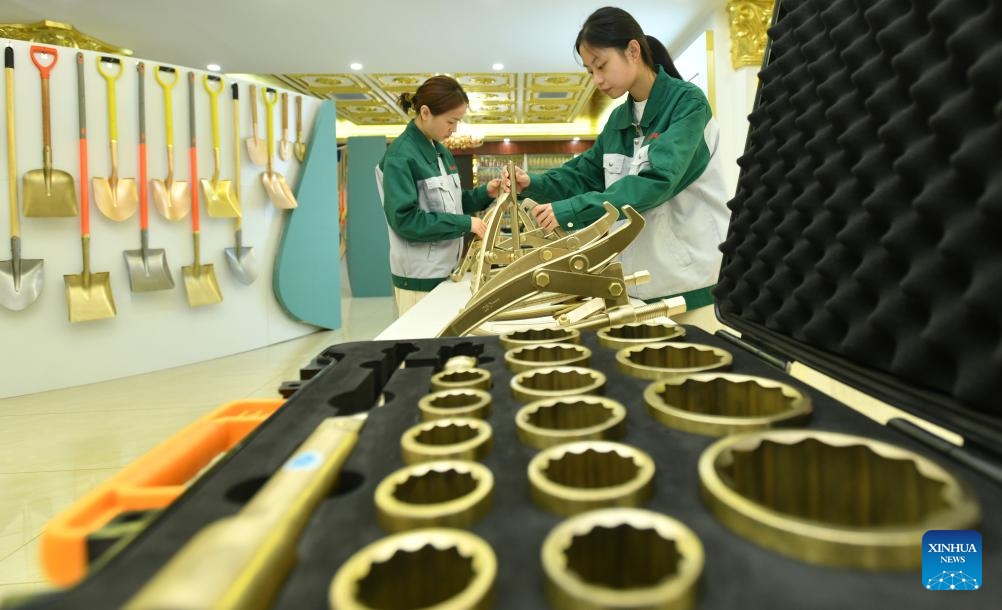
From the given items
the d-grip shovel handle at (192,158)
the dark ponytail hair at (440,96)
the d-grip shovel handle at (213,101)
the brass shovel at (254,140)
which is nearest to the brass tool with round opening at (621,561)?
the dark ponytail hair at (440,96)

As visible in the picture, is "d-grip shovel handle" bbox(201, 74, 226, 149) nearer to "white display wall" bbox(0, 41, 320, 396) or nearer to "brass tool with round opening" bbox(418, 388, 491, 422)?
"white display wall" bbox(0, 41, 320, 396)

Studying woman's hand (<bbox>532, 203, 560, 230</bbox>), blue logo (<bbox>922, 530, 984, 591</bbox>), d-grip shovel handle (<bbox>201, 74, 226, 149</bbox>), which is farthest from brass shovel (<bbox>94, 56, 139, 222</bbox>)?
blue logo (<bbox>922, 530, 984, 591</bbox>)

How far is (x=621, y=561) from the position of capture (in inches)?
11.1

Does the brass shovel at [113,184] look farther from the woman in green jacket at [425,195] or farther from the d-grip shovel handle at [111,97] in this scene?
the woman in green jacket at [425,195]

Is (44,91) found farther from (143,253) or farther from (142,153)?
(143,253)

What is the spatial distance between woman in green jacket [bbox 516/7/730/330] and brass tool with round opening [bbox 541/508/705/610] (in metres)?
1.05

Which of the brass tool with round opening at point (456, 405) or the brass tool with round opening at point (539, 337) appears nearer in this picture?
the brass tool with round opening at point (456, 405)

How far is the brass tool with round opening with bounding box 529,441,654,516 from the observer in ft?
0.93

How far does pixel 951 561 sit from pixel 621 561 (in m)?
0.14

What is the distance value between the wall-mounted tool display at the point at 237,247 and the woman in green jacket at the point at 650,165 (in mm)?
2729

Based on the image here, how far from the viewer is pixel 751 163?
2.41ft

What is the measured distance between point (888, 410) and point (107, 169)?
3.50m

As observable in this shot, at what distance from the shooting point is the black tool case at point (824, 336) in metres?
0.24

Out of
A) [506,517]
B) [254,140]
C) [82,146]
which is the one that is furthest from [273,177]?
[506,517]
